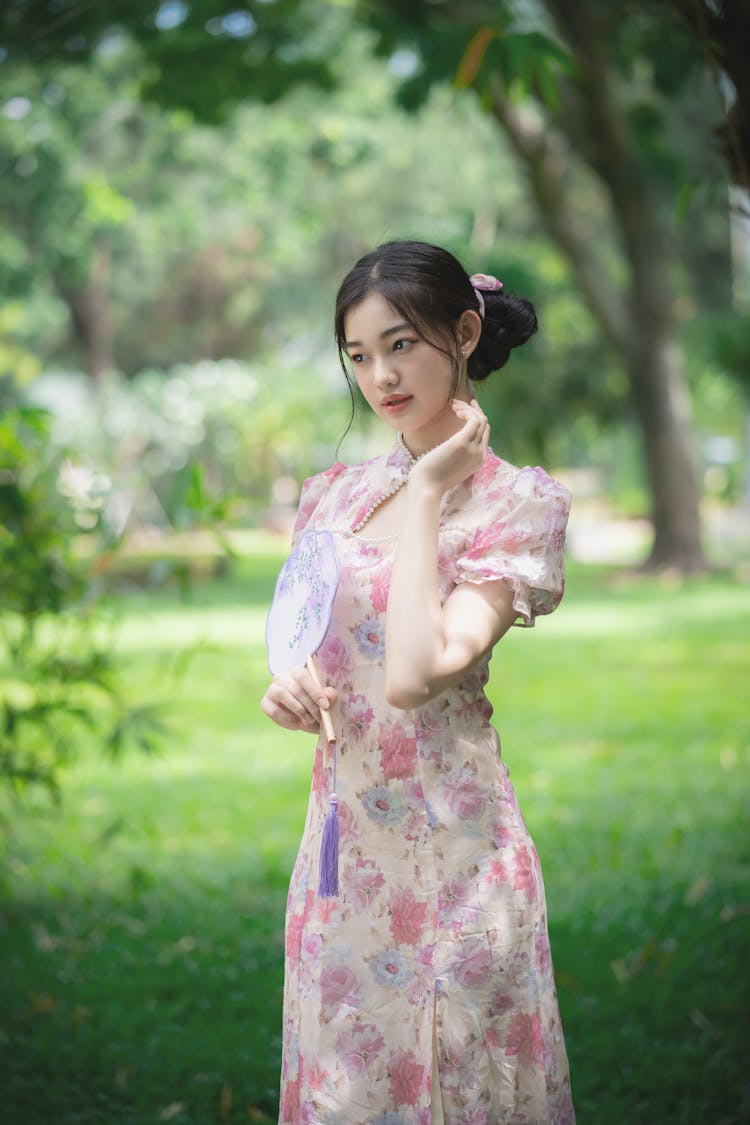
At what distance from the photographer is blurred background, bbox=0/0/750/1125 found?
331 centimetres

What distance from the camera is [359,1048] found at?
185 cm

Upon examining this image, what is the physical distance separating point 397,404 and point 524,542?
0.91 ft

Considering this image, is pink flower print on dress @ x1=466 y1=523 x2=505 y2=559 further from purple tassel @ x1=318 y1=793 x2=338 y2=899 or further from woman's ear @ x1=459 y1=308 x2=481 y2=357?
purple tassel @ x1=318 y1=793 x2=338 y2=899

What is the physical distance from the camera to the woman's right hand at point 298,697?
1.85m

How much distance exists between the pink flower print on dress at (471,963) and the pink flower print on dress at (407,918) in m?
0.06

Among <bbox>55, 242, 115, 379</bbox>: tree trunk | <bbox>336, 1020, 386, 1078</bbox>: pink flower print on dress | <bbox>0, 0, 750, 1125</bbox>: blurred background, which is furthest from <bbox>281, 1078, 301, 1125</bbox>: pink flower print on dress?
<bbox>55, 242, 115, 379</bbox>: tree trunk

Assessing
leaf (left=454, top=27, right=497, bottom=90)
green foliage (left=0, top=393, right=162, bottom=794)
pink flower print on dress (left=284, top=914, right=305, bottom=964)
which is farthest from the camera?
green foliage (left=0, top=393, right=162, bottom=794)

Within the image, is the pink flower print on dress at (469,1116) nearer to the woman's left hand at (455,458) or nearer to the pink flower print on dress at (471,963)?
the pink flower print on dress at (471,963)

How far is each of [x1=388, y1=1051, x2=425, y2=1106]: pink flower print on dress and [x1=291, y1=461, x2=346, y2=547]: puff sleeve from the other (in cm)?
82

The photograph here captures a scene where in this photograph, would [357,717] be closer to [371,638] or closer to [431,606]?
[371,638]

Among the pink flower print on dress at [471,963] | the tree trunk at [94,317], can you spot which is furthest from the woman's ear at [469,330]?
the tree trunk at [94,317]

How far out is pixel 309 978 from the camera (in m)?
1.90

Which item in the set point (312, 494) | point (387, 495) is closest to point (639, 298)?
point (312, 494)

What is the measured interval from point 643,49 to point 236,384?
39.7 ft
